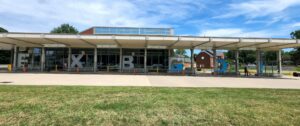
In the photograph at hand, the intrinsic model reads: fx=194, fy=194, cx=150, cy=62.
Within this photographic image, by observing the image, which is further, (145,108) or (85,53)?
(85,53)

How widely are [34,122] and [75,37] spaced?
17.5m

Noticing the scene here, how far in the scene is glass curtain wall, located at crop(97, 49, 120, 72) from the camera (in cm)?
2912

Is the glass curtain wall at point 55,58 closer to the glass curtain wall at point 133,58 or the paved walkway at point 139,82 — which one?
the glass curtain wall at point 133,58

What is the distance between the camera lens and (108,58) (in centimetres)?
2925

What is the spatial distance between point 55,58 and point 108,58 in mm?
8229

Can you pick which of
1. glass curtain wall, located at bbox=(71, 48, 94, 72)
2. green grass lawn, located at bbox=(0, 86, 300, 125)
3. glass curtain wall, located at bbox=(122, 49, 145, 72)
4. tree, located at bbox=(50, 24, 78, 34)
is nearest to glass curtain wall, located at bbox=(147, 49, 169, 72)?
glass curtain wall, located at bbox=(122, 49, 145, 72)

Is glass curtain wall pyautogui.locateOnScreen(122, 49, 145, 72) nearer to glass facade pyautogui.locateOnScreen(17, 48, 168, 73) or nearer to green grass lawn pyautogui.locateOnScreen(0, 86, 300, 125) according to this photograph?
glass facade pyautogui.locateOnScreen(17, 48, 168, 73)

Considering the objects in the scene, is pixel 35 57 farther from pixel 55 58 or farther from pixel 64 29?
pixel 64 29

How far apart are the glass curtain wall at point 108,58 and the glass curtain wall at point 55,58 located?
207 inches

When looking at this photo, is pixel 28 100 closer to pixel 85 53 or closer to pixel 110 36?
pixel 110 36

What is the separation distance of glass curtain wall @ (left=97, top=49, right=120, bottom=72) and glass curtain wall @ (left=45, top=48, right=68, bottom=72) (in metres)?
5.25

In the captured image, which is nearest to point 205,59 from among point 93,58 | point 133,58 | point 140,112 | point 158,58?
point 158,58

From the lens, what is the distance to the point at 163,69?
28.1 meters

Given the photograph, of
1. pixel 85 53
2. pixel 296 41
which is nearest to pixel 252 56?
pixel 296 41
